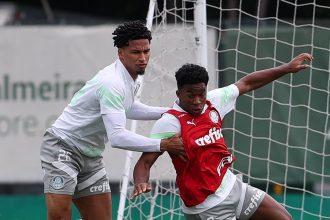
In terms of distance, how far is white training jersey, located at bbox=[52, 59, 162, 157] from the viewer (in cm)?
→ 638

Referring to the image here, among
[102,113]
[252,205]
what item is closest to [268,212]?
[252,205]

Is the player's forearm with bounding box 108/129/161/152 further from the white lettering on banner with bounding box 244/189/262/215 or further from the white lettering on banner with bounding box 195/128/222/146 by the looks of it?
the white lettering on banner with bounding box 244/189/262/215

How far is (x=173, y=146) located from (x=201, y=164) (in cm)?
22

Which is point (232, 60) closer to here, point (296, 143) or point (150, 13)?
point (296, 143)

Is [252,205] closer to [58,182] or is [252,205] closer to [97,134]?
[97,134]

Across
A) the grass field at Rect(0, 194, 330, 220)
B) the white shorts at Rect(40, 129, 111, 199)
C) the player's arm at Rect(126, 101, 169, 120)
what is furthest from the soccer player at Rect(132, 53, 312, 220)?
the grass field at Rect(0, 194, 330, 220)

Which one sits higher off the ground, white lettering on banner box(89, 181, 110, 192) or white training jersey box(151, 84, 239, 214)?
white training jersey box(151, 84, 239, 214)

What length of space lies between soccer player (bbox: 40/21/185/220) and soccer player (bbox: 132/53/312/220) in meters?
0.12

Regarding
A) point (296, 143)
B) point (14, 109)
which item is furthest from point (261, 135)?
point (14, 109)

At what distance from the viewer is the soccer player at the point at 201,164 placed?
6277mm

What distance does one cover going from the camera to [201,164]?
20.7ft

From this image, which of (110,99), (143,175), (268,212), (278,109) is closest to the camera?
(143,175)

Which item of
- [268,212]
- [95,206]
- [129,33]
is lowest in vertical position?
[95,206]

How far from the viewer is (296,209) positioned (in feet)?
31.8
